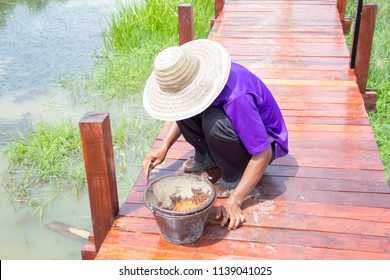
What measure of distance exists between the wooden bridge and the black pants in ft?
0.61

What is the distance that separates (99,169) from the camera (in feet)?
6.60

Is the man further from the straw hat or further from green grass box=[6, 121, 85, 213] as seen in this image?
green grass box=[6, 121, 85, 213]

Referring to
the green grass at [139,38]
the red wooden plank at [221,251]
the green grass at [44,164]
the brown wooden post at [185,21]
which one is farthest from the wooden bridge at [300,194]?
the green grass at [139,38]

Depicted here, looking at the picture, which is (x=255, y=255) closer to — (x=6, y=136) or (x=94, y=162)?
(x=94, y=162)

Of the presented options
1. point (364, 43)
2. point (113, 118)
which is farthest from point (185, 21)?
point (364, 43)

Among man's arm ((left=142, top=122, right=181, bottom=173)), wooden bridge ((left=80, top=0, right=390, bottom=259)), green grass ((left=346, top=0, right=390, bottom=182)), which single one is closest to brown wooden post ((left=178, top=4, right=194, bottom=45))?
wooden bridge ((left=80, top=0, right=390, bottom=259))

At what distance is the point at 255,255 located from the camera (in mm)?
1936

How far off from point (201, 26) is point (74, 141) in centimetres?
245

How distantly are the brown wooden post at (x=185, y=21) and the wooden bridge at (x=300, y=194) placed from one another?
0.71 metres

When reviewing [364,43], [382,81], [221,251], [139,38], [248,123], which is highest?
[248,123]

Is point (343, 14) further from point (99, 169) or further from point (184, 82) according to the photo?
point (99, 169)

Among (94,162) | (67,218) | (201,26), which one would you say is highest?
(94,162)

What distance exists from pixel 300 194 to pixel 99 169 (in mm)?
965

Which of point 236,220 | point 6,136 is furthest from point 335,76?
point 6,136
